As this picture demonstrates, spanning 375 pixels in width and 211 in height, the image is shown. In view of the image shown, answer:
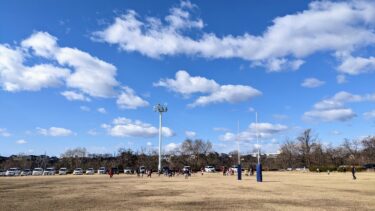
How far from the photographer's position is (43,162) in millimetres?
163375

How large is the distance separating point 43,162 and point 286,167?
87.2m

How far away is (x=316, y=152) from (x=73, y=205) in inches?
5125

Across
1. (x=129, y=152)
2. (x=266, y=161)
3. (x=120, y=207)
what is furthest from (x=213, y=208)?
(x=266, y=161)

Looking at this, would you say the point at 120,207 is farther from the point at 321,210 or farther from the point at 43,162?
the point at 43,162

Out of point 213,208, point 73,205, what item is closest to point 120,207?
point 73,205

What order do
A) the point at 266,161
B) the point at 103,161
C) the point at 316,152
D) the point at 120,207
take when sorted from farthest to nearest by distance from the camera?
the point at 266,161
the point at 103,161
the point at 316,152
the point at 120,207

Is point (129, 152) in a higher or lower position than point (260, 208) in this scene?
higher

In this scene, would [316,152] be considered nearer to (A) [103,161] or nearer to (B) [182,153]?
(B) [182,153]

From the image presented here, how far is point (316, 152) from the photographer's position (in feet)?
469

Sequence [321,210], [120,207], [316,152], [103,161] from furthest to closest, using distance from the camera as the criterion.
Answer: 1. [103,161]
2. [316,152]
3. [120,207]
4. [321,210]

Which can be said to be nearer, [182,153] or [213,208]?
[213,208]

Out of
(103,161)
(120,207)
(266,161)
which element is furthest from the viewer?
(266,161)

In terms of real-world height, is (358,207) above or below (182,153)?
below

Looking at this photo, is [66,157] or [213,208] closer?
[213,208]
